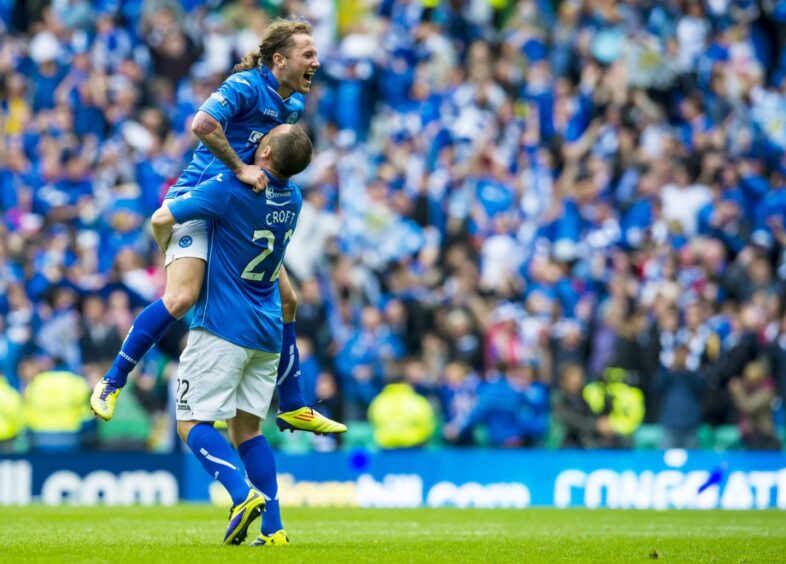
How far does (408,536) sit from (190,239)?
8.69 feet

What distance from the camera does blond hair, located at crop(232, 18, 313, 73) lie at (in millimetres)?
8922

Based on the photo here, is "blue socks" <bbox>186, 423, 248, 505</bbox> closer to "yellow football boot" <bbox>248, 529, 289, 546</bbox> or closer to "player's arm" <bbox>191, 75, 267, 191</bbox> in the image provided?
"yellow football boot" <bbox>248, 529, 289, 546</bbox>

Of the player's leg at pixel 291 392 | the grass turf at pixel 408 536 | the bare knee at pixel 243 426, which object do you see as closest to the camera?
the grass turf at pixel 408 536

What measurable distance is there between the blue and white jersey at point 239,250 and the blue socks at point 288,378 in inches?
24.1

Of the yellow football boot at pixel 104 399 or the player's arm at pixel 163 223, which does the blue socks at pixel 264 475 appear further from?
the player's arm at pixel 163 223

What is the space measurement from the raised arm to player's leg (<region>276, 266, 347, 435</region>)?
90 cm

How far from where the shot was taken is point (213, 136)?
27.7ft

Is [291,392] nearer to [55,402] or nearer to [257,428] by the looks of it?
[257,428]

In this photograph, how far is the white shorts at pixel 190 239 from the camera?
338 inches

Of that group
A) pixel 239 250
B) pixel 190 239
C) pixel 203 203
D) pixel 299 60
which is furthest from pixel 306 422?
pixel 299 60

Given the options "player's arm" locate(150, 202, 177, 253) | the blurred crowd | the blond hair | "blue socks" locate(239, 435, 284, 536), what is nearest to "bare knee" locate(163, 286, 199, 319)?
"player's arm" locate(150, 202, 177, 253)

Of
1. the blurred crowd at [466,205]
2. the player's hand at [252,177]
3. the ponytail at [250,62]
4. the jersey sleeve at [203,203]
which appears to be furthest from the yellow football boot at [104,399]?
→ the blurred crowd at [466,205]

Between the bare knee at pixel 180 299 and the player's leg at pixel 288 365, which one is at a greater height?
the bare knee at pixel 180 299

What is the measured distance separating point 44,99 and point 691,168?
972 centimetres
